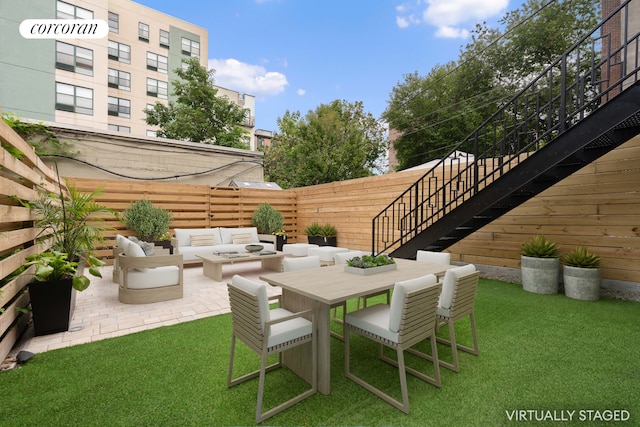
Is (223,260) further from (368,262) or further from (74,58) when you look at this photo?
(74,58)

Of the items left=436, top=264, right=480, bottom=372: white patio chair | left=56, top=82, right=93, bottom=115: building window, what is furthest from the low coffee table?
left=56, top=82, right=93, bottom=115: building window

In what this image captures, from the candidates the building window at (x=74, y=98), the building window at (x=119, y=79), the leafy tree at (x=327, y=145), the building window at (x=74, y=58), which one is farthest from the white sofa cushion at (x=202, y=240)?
the building window at (x=119, y=79)

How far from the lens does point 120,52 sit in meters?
17.6

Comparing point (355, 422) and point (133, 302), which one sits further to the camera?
point (133, 302)

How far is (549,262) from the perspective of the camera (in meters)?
4.59

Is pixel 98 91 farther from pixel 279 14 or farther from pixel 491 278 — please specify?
pixel 491 278

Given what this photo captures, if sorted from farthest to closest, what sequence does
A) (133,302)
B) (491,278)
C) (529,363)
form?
1. (491,278)
2. (133,302)
3. (529,363)

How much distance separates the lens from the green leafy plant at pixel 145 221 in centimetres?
724

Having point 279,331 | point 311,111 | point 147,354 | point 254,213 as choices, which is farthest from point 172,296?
point 311,111

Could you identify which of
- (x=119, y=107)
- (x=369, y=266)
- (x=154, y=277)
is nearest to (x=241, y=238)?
(x=154, y=277)

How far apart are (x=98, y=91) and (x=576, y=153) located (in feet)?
64.2

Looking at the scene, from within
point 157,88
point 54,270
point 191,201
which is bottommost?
point 54,270

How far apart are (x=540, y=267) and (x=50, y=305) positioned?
250 inches

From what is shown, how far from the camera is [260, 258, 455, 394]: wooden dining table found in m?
2.14
